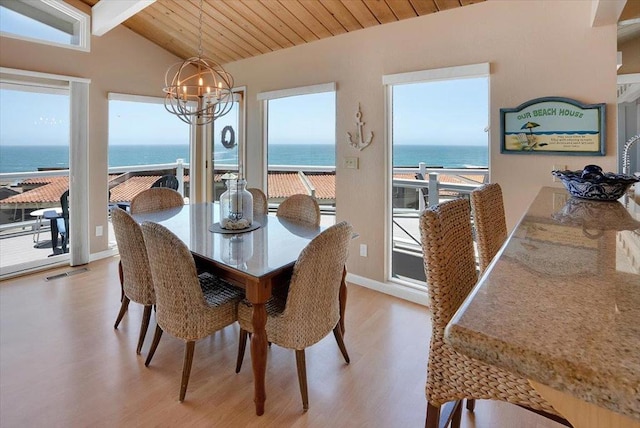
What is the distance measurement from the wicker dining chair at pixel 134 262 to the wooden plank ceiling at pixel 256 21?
2.37 m

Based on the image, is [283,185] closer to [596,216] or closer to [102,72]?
[102,72]

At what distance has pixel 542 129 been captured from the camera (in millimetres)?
2596

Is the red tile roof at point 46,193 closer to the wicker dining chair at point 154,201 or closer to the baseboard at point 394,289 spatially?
the wicker dining chair at point 154,201

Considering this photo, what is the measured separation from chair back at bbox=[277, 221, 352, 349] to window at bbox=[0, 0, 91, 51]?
405cm

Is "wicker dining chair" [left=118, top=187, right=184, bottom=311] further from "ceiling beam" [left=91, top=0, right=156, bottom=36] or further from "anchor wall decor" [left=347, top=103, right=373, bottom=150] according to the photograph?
"anchor wall decor" [left=347, top=103, right=373, bottom=150]

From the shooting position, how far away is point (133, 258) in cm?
229

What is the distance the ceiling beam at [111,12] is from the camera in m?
3.32

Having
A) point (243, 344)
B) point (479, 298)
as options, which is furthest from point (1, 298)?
point (479, 298)

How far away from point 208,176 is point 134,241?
128 inches

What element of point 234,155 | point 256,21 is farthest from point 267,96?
point 234,155

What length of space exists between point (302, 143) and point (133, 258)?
247 centimetres

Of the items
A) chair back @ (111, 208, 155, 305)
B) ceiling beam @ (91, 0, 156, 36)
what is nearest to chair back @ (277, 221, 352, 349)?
chair back @ (111, 208, 155, 305)

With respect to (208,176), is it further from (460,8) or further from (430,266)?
(430,266)

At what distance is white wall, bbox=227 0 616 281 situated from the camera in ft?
7.97
